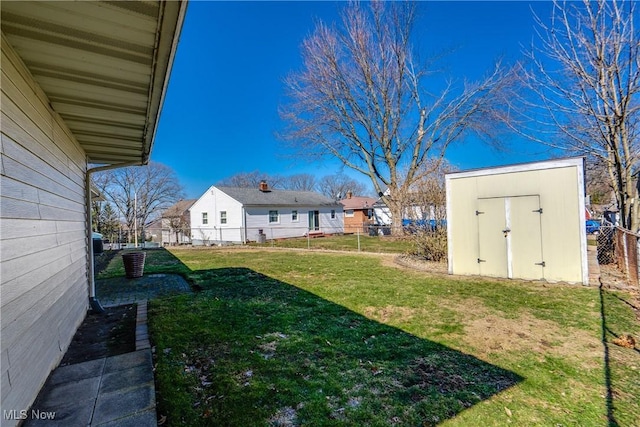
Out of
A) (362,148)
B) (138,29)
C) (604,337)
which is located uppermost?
(362,148)

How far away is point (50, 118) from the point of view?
3176 mm

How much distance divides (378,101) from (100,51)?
1854cm

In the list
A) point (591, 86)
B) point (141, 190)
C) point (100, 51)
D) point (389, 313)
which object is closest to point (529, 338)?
point (389, 313)

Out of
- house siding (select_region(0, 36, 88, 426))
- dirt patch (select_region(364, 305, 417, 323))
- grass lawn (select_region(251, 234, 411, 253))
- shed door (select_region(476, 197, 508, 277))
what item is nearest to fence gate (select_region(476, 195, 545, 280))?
shed door (select_region(476, 197, 508, 277))

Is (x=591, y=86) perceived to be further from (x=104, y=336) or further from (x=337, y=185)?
(x=337, y=185)

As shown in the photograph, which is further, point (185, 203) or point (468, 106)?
point (185, 203)

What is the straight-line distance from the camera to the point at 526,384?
265cm

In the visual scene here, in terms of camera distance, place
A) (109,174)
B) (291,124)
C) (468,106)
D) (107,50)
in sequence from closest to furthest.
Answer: (107,50) → (468,106) → (291,124) → (109,174)

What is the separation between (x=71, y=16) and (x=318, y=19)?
59.1 feet

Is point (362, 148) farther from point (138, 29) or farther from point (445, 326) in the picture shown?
point (138, 29)

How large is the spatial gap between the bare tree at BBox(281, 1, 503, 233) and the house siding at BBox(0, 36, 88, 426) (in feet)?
48.4

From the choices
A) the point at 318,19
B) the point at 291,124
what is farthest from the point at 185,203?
the point at 318,19

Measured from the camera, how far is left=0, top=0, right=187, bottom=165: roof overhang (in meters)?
1.64

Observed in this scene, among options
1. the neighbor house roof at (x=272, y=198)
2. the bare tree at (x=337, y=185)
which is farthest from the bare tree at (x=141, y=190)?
the bare tree at (x=337, y=185)
